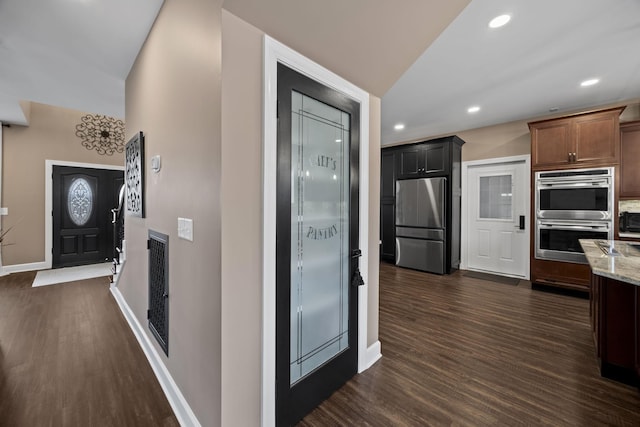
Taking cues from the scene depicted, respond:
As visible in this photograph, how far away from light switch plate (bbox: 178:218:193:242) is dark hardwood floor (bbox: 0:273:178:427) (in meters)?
1.12

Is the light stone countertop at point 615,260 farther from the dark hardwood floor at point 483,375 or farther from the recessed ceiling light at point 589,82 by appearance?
the recessed ceiling light at point 589,82

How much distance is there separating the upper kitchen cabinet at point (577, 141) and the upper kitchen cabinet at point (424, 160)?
127cm

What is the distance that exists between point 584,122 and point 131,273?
604cm

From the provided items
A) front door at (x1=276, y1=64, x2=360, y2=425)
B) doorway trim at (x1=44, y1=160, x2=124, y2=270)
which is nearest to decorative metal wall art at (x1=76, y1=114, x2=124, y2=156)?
doorway trim at (x1=44, y1=160, x2=124, y2=270)

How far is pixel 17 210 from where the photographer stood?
15.8ft

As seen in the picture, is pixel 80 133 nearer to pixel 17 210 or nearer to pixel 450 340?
pixel 17 210

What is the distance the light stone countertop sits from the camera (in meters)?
1.50

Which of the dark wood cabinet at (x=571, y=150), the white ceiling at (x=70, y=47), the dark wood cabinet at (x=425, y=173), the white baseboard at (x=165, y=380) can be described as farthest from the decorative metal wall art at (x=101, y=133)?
the dark wood cabinet at (x=571, y=150)

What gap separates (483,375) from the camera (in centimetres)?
203

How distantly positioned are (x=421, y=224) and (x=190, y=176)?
4477 millimetres

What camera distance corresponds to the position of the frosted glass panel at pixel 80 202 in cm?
532

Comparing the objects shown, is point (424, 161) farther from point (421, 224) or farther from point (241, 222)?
point (241, 222)

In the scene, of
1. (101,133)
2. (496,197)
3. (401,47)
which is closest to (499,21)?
(401,47)

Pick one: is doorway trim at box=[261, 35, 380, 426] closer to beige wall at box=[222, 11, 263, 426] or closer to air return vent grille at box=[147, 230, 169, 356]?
beige wall at box=[222, 11, 263, 426]
